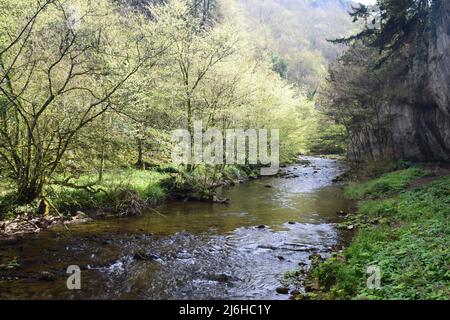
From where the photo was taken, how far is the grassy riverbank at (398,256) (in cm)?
599

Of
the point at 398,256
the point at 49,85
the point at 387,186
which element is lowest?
the point at 398,256

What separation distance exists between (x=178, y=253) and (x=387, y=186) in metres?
12.6

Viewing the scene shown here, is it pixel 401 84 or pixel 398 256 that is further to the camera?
pixel 401 84

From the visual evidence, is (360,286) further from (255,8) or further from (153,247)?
(255,8)

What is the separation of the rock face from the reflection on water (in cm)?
801

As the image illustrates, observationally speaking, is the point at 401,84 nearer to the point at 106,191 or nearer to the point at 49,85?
the point at 106,191

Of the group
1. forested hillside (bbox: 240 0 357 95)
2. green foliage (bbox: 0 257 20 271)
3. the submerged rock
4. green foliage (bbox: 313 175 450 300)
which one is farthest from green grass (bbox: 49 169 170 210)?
forested hillside (bbox: 240 0 357 95)

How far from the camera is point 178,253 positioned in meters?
9.97
